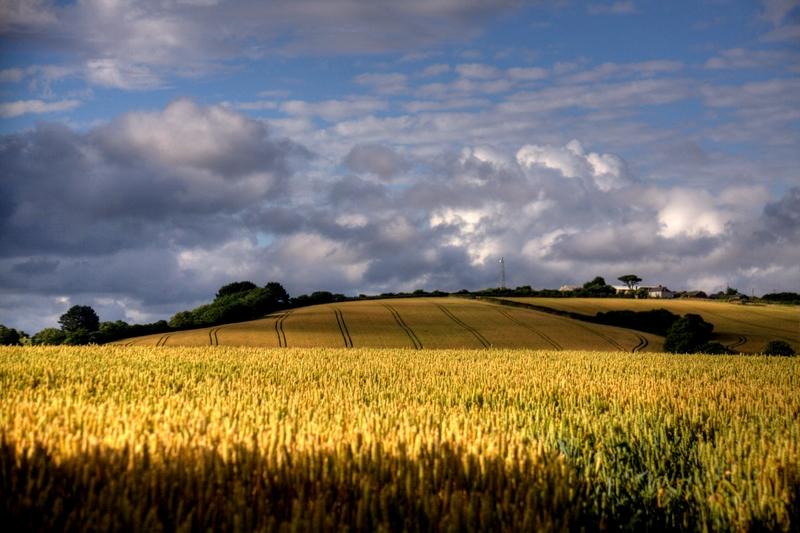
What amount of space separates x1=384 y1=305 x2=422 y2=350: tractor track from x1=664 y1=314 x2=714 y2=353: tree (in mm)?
19547

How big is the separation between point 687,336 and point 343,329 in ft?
89.7

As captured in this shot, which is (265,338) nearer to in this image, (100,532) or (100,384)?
(100,384)

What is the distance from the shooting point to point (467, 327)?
2477 inches

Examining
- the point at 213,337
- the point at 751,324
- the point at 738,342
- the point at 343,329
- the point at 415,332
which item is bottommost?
the point at 738,342

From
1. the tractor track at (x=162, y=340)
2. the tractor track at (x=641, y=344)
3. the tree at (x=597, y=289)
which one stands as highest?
the tree at (x=597, y=289)

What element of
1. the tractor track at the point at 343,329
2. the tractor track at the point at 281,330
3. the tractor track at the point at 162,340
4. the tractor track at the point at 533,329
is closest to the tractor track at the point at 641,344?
the tractor track at the point at 533,329

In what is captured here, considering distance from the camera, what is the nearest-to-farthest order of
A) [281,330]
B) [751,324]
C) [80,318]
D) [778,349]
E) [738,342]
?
1. [778,349]
2. [281,330]
3. [738,342]
4. [751,324]
5. [80,318]

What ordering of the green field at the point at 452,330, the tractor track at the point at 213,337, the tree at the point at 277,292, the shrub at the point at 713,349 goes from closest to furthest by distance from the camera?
1. the tractor track at the point at 213,337
2. the shrub at the point at 713,349
3. the green field at the point at 452,330
4. the tree at the point at 277,292

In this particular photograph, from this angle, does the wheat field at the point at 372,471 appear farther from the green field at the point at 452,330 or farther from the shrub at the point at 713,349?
the shrub at the point at 713,349

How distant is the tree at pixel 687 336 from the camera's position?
191 feet

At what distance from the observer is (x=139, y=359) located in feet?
84.1

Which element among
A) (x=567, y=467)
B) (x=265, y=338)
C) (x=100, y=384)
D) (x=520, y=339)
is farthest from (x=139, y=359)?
(x=520, y=339)

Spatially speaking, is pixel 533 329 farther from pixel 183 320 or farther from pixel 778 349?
pixel 183 320

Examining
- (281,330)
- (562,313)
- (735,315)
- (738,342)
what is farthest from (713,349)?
(735,315)
